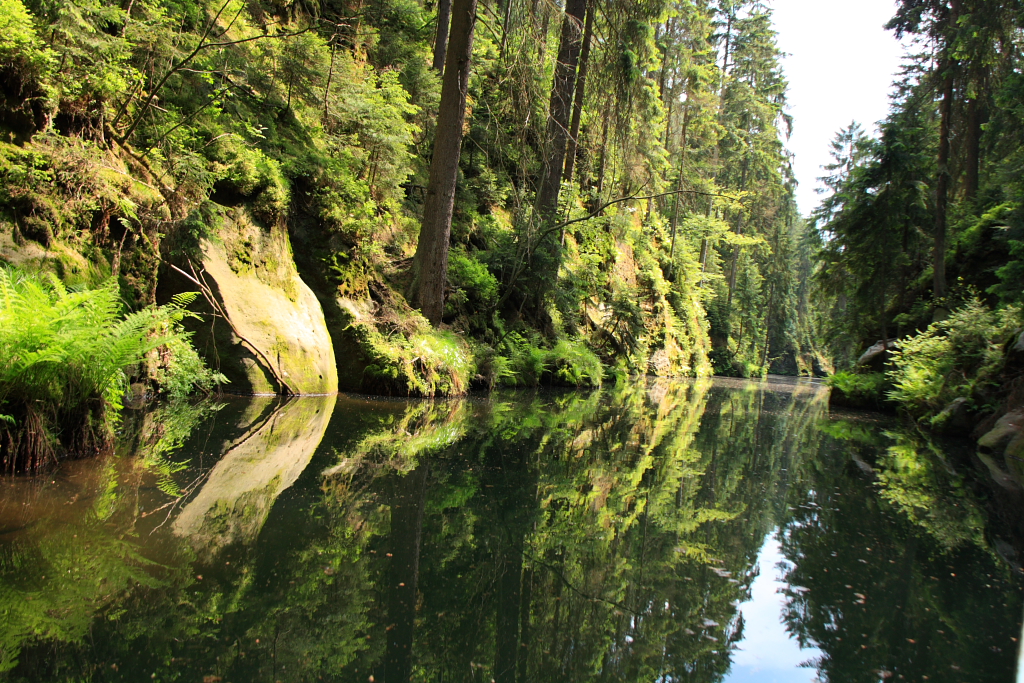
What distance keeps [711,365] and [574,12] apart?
87.4 ft

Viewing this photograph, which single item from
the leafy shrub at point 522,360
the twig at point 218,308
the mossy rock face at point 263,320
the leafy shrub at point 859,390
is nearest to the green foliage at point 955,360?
the leafy shrub at point 859,390

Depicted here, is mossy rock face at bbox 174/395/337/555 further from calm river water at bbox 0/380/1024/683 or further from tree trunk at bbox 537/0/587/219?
tree trunk at bbox 537/0/587/219

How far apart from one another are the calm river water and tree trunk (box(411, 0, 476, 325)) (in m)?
5.29

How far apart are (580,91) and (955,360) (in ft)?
37.6

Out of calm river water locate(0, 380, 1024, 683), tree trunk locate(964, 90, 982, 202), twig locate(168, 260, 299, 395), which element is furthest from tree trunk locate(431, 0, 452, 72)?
tree trunk locate(964, 90, 982, 202)

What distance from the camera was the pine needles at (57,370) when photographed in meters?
3.65

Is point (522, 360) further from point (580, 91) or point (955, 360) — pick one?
point (580, 91)

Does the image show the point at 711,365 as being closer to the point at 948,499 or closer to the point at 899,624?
the point at 948,499

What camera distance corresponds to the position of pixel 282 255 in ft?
30.6

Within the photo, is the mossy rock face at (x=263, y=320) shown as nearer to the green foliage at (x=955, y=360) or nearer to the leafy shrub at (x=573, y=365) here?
the leafy shrub at (x=573, y=365)

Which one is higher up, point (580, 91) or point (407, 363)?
point (580, 91)

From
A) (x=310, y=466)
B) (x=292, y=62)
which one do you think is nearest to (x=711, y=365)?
(x=292, y=62)

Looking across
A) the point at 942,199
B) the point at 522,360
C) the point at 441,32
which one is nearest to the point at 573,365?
the point at 522,360

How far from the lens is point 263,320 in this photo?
27.1ft
